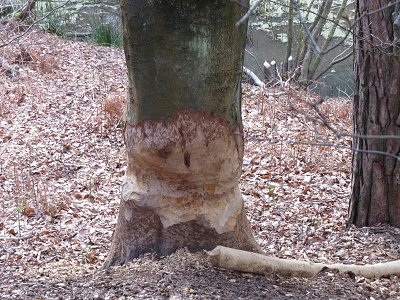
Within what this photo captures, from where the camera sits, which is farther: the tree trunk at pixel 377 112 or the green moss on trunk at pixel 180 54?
the tree trunk at pixel 377 112

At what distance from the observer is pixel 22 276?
3588 mm

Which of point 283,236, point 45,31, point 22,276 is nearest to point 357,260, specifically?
point 283,236

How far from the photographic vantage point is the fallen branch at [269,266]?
3.03 metres

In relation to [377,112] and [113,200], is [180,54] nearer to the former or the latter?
[377,112]

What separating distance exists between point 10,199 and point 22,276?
6.04ft

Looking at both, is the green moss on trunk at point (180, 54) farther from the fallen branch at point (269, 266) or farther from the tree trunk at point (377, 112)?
the tree trunk at point (377, 112)

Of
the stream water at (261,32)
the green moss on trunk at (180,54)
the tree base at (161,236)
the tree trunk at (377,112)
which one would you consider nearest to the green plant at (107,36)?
the stream water at (261,32)

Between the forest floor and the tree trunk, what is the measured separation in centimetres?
20

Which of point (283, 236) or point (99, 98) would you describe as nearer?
point (283, 236)

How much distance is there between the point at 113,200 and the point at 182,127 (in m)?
2.58

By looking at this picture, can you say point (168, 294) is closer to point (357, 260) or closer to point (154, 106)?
point (154, 106)

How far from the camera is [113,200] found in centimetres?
535

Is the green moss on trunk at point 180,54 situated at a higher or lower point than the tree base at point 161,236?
higher

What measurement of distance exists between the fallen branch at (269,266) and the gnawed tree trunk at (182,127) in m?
0.17
